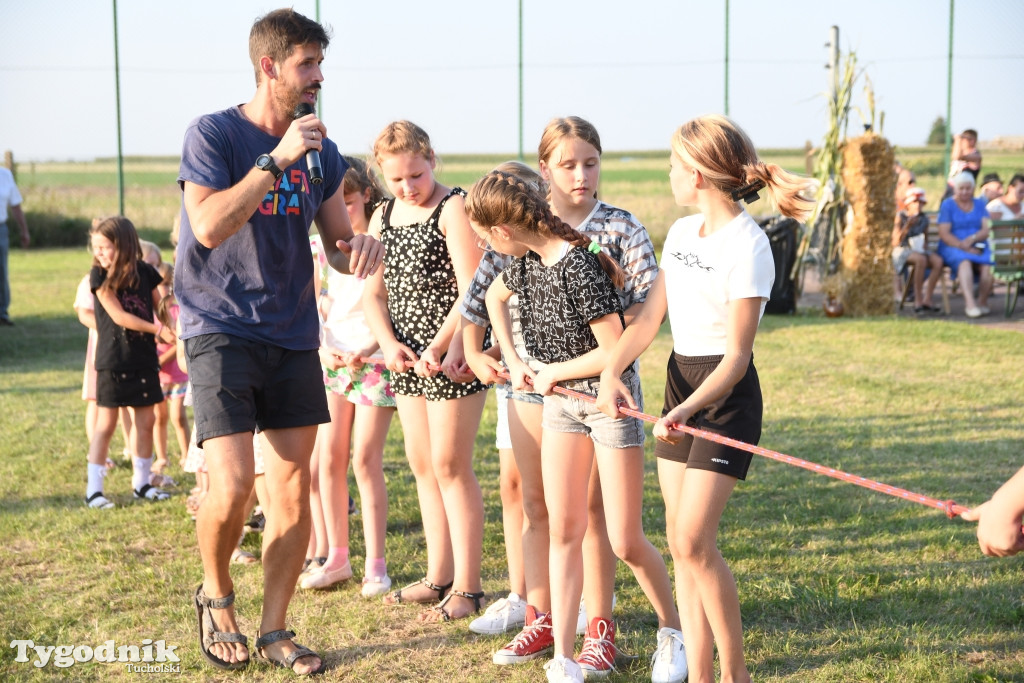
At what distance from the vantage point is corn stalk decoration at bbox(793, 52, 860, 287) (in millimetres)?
A: 12008

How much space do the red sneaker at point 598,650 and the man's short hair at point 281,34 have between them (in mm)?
2071

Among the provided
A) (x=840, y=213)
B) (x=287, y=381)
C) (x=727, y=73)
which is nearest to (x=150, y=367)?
(x=287, y=381)

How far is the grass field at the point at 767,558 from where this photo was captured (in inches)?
138

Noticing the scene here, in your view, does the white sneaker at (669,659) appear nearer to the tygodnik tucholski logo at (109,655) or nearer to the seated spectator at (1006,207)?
the tygodnik tucholski logo at (109,655)

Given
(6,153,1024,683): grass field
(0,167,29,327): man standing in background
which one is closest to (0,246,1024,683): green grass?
(6,153,1024,683): grass field

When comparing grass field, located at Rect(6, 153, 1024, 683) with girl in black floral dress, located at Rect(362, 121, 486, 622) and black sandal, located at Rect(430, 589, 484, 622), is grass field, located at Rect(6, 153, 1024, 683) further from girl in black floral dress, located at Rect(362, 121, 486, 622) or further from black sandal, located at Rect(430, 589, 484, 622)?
girl in black floral dress, located at Rect(362, 121, 486, 622)

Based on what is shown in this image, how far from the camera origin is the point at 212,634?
350 cm

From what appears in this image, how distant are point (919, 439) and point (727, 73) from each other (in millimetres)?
10796

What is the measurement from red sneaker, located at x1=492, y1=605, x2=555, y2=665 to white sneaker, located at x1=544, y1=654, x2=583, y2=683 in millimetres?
245

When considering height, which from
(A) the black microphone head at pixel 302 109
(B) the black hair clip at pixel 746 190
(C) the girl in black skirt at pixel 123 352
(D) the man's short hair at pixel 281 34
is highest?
(D) the man's short hair at pixel 281 34

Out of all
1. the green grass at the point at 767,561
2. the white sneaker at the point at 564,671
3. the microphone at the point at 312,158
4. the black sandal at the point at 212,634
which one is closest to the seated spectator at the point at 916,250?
the green grass at the point at 767,561

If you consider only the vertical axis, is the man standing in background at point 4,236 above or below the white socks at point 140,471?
above

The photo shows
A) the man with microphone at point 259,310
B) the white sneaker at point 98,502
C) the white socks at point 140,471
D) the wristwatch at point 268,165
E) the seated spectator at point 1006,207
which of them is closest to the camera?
the wristwatch at point 268,165

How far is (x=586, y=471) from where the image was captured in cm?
330
